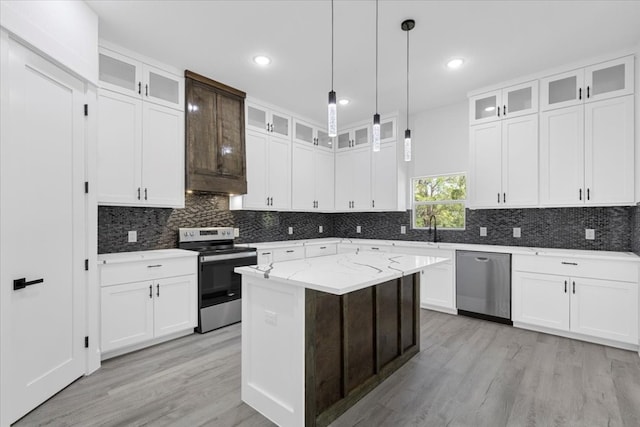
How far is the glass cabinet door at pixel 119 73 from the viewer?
2846 millimetres

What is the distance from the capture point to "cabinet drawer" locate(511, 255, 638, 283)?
2.88 meters

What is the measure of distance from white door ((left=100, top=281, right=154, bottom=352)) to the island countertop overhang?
1453 mm

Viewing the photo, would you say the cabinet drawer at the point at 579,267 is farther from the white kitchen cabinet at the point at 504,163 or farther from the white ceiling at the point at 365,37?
the white ceiling at the point at 365,37

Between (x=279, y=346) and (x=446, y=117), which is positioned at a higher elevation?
(x=446, y=117)

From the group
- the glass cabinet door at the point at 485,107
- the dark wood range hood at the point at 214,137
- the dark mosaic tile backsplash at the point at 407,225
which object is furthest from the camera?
the glass cabinet door at the point at 485,107

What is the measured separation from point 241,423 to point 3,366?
1421mm

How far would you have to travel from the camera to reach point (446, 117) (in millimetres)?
4543

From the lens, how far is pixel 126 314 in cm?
276

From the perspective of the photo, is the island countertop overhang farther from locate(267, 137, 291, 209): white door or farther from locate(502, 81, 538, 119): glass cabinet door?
locate(502, 81, 538, 119): glass cabinet door

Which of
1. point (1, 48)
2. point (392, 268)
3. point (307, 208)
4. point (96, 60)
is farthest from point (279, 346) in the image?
point (307, 208)

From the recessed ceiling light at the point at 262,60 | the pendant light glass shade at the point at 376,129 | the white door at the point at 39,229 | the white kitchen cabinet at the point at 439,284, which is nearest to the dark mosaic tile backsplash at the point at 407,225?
the white kitchen cabinet at the point at 439,284

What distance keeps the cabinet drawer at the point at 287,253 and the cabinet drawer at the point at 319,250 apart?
14 centimetres

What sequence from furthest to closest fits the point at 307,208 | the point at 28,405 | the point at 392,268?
1. the point at 307,208
2. the point at 392,268
3. the point at 28,405

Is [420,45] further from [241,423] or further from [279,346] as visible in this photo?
[241,423]
